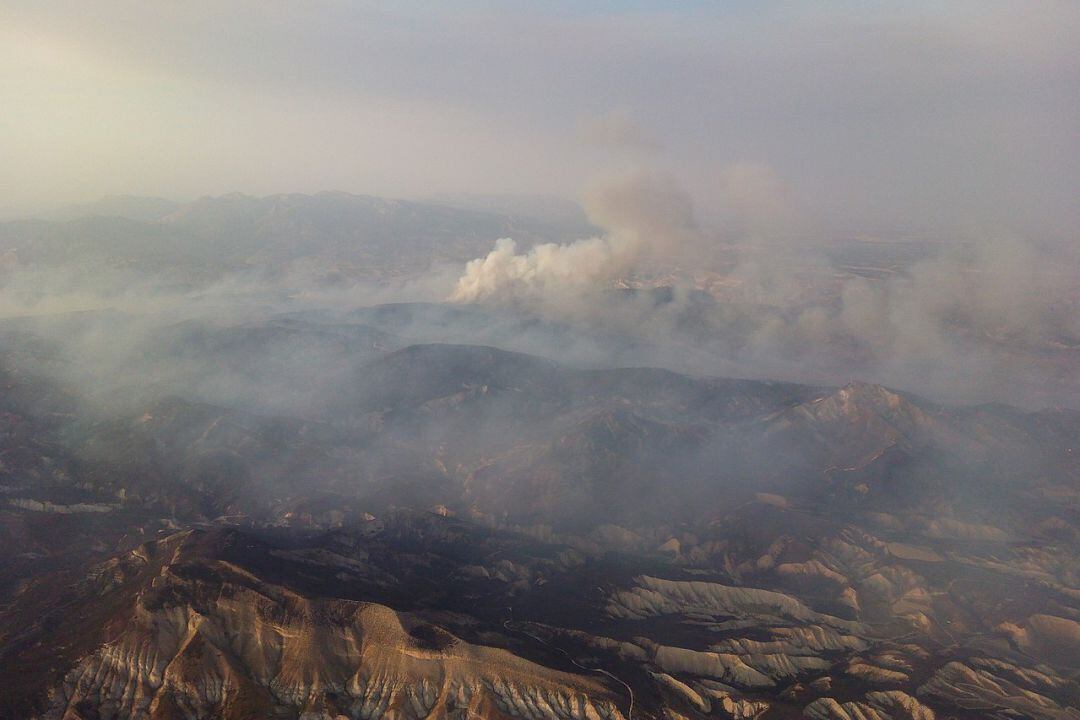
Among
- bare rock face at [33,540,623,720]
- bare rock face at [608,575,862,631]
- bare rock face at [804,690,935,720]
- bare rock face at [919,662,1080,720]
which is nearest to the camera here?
bare rock face at [33,540,623,720]

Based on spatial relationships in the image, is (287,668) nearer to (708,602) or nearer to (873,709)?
(708,602)

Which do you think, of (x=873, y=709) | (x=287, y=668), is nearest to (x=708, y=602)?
(x=873, y=709)

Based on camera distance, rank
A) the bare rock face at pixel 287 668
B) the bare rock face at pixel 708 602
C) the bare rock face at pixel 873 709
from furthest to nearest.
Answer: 1. the bare rock face at pixel 708 602
2. the bare rock face at pixel 873 709
3. the bare rock face at pixel 287 668

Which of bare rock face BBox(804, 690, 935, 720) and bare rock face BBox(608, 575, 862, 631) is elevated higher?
bare rock face BBox(804, 690, 935, 720)

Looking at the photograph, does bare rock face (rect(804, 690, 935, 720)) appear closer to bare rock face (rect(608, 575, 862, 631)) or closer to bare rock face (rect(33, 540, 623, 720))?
bare rock face (rect(608, 575, 862, 631))

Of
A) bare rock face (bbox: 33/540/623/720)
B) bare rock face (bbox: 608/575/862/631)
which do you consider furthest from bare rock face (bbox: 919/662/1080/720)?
bare rock face (bbox: 33/540/623/720)

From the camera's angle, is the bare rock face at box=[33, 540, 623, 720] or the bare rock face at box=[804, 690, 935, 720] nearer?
the bare rock face at box=[33, 540, 623, 720]

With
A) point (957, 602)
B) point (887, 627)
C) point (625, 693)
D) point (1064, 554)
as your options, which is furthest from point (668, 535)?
point (1064, 554)

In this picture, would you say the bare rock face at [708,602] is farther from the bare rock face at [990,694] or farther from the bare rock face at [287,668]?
the bare rock face at [287,668]

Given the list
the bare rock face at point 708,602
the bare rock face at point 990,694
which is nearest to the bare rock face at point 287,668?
the bare rock face at point 708,602
